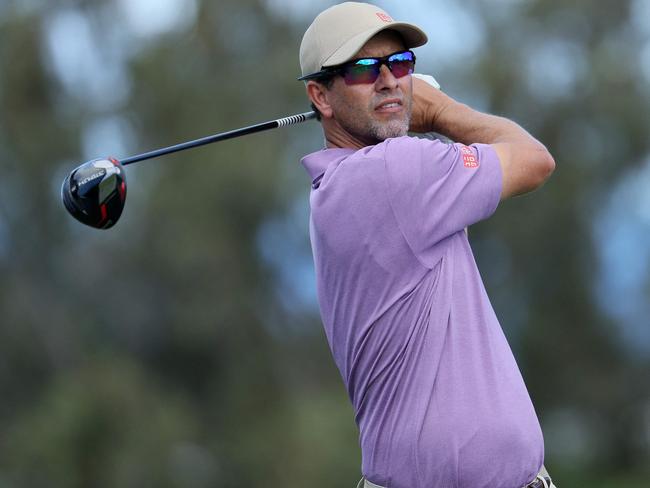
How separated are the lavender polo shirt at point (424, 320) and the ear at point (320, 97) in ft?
0.91

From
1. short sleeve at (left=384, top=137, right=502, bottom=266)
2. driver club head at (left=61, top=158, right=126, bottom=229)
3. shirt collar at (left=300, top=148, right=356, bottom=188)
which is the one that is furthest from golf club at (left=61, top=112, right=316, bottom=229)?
short sleeve at (left=384, top=137, right=502, bottom=266)

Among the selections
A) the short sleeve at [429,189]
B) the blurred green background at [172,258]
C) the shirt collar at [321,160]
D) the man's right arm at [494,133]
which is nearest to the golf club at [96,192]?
the shirt collar at [321,160]

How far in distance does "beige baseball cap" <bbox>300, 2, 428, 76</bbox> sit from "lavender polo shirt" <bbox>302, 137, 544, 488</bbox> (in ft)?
0.98

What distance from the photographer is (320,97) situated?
3.25m

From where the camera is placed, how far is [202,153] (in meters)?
14.0

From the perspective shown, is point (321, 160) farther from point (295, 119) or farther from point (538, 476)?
point (538, 476)

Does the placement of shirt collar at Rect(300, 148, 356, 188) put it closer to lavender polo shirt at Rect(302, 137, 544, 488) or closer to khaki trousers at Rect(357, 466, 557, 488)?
lavender polo shirt at Rect(302, 137, 544, 488)

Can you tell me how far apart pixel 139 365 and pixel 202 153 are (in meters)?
2.46

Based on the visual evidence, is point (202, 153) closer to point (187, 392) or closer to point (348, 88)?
point (187, 392)

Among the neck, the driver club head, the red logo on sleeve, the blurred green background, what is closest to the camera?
the red logo on sleeve

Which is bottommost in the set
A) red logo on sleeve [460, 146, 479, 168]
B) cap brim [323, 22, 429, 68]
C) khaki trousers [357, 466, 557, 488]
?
khaki trousers [357, 466, 557, 488]

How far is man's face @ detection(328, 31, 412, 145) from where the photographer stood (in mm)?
3133

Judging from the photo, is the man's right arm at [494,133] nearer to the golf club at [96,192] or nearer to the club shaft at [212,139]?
the club shaft at [212,139]

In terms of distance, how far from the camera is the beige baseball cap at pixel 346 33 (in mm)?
3090
